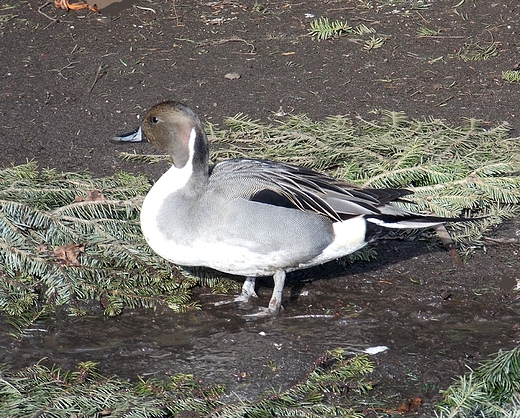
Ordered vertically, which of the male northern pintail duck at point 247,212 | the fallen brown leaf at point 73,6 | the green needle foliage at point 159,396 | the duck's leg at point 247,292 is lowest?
the fallen brown leaf at point 73,6

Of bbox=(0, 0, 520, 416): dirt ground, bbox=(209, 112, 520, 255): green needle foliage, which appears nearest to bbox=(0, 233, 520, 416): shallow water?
bbox=(0, 0, 520, 416): dirt ground

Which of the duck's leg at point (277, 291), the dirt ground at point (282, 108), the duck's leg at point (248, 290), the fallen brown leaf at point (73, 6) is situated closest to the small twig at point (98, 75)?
the dirt ground at point (282, 108)

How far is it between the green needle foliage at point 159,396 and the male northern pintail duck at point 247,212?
25.1 inches

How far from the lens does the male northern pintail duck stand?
401 cm

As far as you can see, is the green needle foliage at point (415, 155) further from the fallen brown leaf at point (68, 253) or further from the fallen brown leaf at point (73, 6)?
the fallen brown leaf at point (73, 6)

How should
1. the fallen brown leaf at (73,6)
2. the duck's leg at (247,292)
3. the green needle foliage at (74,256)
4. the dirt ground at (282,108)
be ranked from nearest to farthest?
the dirt ground at (282,108), the green needle foliage at (74,256), the duck's leg at (247,292), the fallen brown leaf at (73,6)

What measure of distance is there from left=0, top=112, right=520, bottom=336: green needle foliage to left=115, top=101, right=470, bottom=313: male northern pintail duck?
401 millimetres

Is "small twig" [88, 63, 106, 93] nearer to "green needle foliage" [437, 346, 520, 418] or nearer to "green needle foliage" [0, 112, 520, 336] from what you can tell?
"green needle foliage" [0, 112, 520, 336]

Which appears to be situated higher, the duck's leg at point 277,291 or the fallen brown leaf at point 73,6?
the duck's leg at point 277,291

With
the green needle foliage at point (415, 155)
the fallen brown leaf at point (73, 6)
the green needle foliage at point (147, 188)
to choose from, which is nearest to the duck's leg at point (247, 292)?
the green needle foliage at point (147, 188)

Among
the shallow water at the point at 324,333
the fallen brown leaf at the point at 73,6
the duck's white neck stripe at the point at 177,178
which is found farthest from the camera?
the fallen brown leaf at the point at 73,6

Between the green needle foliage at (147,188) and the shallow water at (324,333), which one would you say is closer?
the shallow water at (324,333)

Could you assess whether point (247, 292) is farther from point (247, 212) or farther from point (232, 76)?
point (232, 76)

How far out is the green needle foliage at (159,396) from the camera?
327 cm
